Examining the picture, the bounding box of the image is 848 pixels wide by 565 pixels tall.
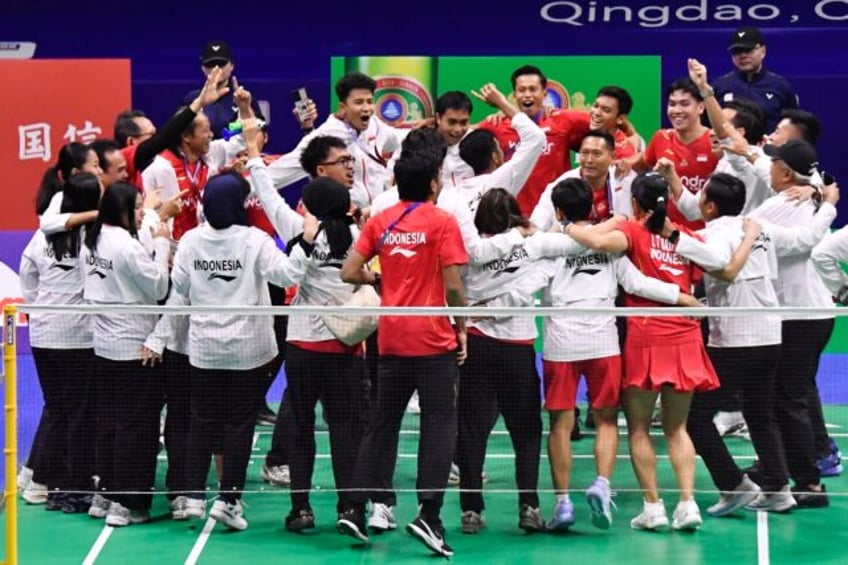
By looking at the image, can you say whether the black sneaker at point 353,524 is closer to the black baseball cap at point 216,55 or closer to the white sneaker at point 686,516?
the white sneaker at point 686,516

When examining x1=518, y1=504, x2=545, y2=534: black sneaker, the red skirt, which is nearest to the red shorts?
the red skirt

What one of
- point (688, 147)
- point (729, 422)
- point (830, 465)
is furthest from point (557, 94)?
point (830, 465)

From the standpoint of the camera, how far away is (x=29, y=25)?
18750mm

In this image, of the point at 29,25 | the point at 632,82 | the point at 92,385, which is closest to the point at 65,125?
the point at 29,25

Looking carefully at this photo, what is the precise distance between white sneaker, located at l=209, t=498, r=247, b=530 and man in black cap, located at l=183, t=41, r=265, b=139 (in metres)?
3.11

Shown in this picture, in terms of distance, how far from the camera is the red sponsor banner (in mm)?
15828

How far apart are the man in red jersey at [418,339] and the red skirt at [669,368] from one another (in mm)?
960

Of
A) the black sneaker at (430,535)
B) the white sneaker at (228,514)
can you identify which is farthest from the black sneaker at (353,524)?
the white sneaker at (228,514)

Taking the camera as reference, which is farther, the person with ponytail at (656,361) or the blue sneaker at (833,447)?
the blue sneaker at (833,447)

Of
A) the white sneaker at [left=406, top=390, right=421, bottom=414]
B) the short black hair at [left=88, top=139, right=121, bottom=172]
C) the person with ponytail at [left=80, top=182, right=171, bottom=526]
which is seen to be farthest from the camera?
the short black hair at [left=88, top=139, right=121, bottom=172]

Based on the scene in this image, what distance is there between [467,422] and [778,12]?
10619 millimetres

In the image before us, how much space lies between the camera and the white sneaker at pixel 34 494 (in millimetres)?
9906

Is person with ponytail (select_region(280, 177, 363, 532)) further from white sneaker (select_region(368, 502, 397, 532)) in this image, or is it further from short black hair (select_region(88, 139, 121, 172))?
short black hair (select_region(88, 139, 121, 172))

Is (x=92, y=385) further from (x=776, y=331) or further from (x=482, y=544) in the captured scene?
(x=776, y=331)
